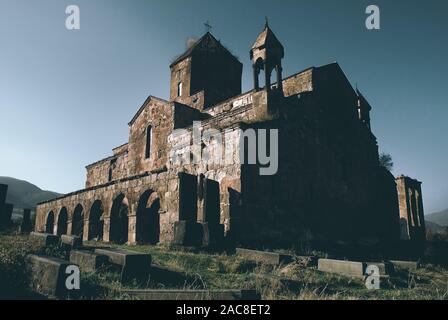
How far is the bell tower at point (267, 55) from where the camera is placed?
1365cm

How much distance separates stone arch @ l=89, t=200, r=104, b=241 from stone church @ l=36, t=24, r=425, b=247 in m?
0.04

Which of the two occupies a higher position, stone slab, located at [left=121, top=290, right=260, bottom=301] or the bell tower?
the bell tower

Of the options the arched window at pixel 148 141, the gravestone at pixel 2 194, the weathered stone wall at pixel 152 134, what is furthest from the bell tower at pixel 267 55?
the gravestone at pixel 2 194

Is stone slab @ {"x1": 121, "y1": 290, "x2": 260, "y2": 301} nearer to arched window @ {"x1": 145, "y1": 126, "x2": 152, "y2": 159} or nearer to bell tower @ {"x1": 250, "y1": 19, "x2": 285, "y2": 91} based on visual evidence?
bell tower @ {"x1": 250, "y1": 19, "x2": 285, "y2": 91}

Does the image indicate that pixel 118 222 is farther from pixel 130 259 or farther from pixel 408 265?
pixel 408 265

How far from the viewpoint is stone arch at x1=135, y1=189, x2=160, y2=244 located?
11.5 m

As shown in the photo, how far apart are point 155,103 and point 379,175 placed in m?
12.3

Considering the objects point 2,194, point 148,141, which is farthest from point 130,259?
point 148,141

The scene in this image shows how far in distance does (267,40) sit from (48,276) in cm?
1210

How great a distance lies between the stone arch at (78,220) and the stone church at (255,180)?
0.05 metres

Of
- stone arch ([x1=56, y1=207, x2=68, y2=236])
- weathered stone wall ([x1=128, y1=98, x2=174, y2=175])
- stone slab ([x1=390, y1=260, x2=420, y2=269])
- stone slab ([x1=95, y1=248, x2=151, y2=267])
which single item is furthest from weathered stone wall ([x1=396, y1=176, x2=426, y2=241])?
stone arch ([x1=56, y1=207, x2=68, y2=236])

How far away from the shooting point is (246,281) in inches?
212

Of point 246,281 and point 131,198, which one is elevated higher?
point 131,198

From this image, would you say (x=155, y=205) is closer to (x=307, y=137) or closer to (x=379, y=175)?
(x=307, y=137)
